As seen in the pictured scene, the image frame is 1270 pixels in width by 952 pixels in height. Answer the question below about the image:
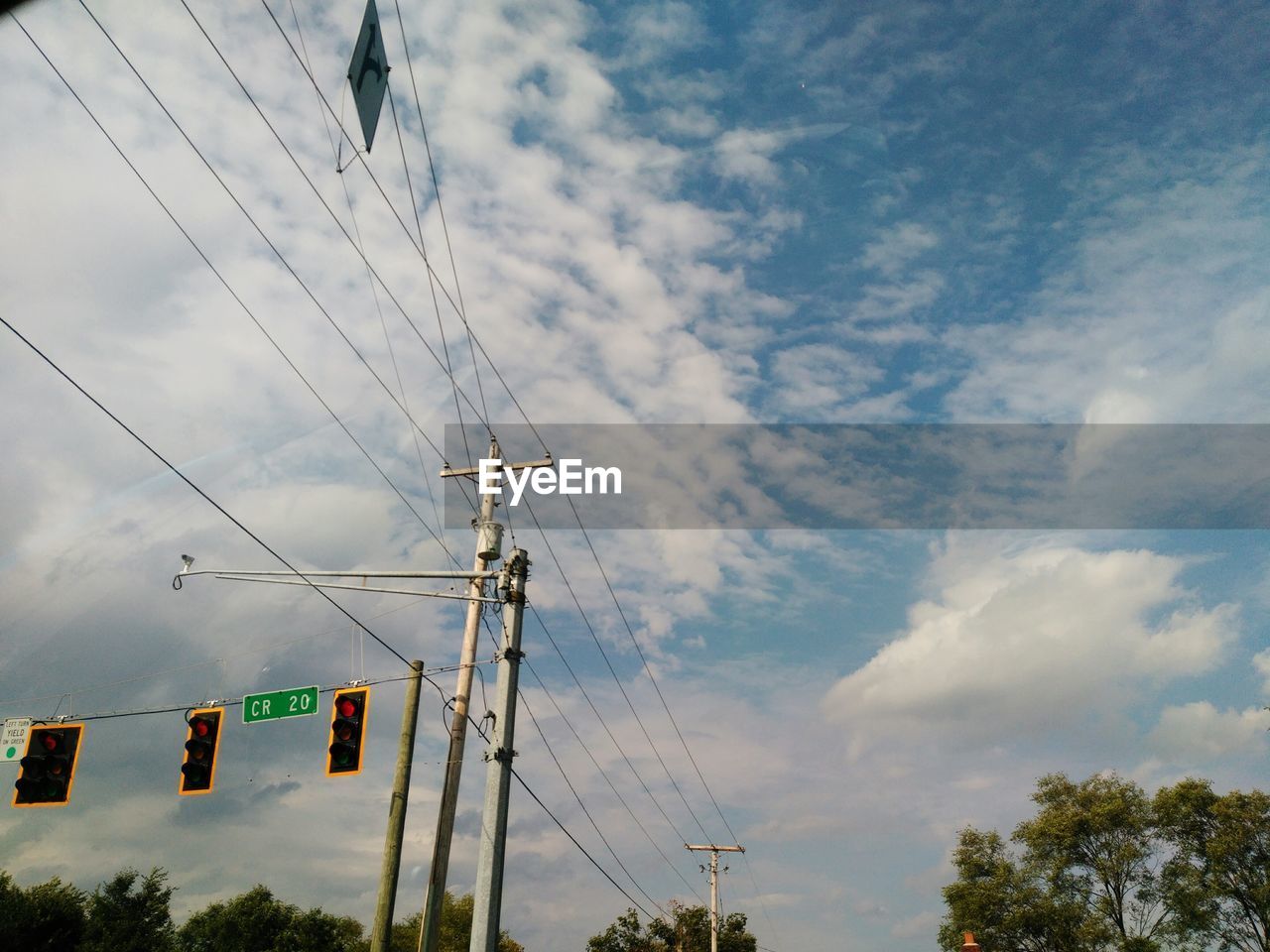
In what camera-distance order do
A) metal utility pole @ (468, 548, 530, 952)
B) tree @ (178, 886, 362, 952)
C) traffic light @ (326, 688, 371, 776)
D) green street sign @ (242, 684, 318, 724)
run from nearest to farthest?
metal utility pole @ (468, 548, 530, 952) → traffic light @ (326, 688, 371, 776) → green street sign @ (242, 684, 318, 724) → tree @ (178, 886, 362, 952)

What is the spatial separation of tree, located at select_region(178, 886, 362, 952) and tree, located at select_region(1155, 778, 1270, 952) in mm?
53735

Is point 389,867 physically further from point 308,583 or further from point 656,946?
point 656,946

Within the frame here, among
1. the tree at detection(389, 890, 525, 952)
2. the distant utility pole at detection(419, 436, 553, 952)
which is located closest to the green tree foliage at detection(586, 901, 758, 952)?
the tree at detection(389, 890, 525, 952)

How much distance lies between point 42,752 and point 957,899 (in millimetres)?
50834

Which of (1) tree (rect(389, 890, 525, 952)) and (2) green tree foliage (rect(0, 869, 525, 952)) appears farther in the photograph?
(1) tree (rect(389, 890, 525, 952))

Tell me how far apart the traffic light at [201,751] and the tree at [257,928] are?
5406cm

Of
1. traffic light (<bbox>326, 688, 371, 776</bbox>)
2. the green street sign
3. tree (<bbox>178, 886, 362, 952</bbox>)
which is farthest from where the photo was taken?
tree (<bbox>178, 886, 362, 952</bbox>)

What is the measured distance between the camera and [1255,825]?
43.3 m

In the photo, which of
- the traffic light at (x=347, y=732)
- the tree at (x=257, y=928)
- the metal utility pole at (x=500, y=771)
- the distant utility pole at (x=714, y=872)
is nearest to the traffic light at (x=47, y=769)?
the traffic light at (x=347, y=732)

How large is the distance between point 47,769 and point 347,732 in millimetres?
5542

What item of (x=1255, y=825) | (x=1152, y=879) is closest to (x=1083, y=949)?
(x=1152, y=879)

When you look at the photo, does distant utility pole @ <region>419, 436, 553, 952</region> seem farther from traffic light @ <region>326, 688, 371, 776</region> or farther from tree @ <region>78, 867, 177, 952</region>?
tree @ <region>78, 867, 177, 952</region>

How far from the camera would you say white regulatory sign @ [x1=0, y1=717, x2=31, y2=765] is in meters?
15.9

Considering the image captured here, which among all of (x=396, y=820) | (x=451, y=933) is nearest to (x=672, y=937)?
(x=451, y=933)
